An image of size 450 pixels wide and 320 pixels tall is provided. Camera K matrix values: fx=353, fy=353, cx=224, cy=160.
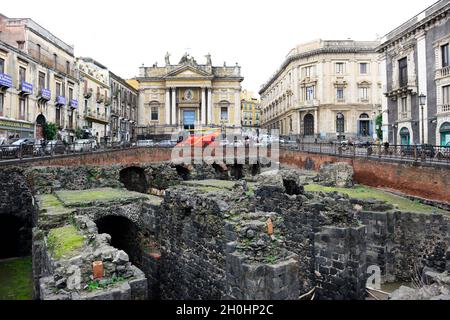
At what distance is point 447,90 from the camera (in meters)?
25.9

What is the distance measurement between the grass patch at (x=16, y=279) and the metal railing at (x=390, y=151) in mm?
17338

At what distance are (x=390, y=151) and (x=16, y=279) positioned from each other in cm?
1911

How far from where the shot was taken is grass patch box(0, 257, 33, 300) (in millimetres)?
11812

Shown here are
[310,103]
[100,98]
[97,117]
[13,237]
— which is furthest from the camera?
[310,103]

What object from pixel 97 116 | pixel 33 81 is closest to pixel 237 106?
pixel 97 116

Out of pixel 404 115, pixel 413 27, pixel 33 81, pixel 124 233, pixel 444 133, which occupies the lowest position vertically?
pixel 124 233

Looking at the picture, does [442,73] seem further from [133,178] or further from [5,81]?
[5,81]

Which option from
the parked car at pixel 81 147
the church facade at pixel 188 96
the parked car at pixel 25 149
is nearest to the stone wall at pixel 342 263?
the parked car at pixel 25 149

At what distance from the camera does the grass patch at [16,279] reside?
11812mm

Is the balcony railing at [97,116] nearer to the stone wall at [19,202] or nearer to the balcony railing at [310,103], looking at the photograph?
the stone wall at [19,202]

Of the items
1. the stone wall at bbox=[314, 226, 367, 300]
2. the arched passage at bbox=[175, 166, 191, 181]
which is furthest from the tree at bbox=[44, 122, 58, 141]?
the stone wall at bbox=[314, 226, 367, 300]

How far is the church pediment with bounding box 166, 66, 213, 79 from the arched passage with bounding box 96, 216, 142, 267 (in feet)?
144

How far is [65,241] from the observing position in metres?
8.31
